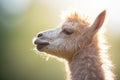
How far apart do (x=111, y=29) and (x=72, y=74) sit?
3073 centimetres

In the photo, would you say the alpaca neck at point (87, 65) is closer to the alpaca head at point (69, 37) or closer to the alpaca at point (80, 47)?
the alpaca at point (80, 47)

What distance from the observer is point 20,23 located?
41.7 meters

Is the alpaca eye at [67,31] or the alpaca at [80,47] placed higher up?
the alpaca eye at [67,31]

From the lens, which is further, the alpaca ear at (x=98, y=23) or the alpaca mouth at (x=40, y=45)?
the alpaca mouth at (x=40, y=45)

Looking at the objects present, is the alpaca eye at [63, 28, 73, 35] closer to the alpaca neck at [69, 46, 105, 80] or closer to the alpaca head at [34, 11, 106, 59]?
the alpaca head at [34, 11, 106, 59]

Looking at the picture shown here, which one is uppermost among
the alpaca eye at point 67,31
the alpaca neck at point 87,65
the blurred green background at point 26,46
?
the blurred green background at point 26,46

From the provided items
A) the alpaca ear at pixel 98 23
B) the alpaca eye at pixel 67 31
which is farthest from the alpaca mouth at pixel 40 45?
the alpaca ear at pixel 98 23

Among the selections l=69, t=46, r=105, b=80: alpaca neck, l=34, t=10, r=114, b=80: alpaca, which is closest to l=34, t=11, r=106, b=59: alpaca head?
l=34, t=10, r=114, b=80: alpaca

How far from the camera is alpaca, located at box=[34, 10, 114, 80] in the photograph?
12.1 meters

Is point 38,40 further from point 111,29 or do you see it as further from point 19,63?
point 111,29

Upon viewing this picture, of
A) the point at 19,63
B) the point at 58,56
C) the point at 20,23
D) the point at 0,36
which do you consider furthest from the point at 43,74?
the point at 58,56

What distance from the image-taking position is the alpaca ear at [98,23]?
1233 cm

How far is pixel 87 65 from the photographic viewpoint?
1210 cm

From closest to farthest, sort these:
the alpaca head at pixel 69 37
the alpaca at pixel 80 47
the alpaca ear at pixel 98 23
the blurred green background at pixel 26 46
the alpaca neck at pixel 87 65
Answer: the alpaca neck at pixel 87 65, the alpaca at pixel 80 47, the alpaca ear at pixel 98 23, the alpaca head at pixel 69 37, the blurred green background at pixel 26 46
